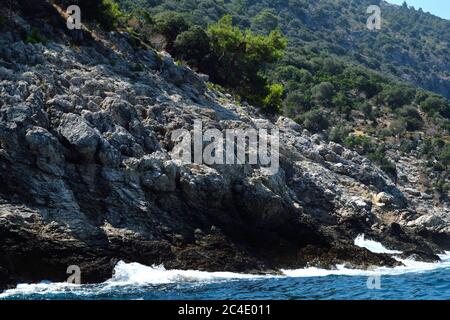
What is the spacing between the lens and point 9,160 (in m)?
26.6

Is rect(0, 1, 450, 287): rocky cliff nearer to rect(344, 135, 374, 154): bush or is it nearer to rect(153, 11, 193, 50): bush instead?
rect(153, 11, 193, 50): bush

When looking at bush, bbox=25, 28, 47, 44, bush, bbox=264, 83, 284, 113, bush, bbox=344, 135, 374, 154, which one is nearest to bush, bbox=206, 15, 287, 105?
bush, bbox=264, 83, 284, 113

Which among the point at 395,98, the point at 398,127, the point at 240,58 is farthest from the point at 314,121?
the point at 240,58

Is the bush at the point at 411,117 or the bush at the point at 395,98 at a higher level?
the bush at the point at 395,98

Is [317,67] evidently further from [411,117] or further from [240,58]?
[240,58]

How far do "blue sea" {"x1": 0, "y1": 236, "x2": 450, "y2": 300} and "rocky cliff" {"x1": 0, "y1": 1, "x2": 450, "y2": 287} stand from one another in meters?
Result: 0.80

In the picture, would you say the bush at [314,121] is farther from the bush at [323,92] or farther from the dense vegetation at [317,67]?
the bush at [323,92]

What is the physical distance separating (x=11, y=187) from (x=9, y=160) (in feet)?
3.84

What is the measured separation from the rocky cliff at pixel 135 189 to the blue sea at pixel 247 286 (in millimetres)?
803

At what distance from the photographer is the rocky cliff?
2616 cm

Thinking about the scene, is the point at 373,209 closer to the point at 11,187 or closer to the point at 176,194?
the point at 176,194

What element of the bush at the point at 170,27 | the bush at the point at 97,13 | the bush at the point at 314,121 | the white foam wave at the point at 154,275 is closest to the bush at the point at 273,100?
the bush at the point at 170,27

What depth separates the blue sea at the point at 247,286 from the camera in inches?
907
